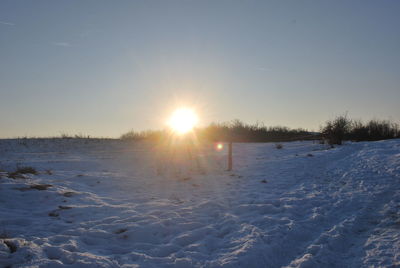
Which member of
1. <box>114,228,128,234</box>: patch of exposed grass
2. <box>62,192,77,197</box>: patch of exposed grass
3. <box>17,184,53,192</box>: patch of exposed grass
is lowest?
<box>114,228,128,234</box>: patch of exposed grass

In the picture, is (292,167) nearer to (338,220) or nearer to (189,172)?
(189,172)

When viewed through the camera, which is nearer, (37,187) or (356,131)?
(37,187)

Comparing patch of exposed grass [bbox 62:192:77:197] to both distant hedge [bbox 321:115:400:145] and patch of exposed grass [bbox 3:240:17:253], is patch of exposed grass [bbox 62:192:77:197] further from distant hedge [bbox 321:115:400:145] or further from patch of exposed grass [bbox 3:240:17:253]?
distant hedge [bbox 321:115:400:145]

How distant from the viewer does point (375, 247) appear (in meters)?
4.26

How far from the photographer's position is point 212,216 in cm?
614

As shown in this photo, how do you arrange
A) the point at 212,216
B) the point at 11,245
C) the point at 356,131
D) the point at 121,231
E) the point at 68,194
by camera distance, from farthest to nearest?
the point at 356,131 < the point at 68,194 < the point at 212,216 < the point at 121,231 < the point at 11,245

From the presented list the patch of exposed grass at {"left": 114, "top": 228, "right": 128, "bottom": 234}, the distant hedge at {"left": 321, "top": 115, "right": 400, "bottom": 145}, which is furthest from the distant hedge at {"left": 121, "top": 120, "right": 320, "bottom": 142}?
the patch of exposed grass at {"left": 114, "top": 228, "right": 128, "bottom": 234}

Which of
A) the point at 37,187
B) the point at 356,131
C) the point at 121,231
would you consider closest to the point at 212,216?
the point at 121,231

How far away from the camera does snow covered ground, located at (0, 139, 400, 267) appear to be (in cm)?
421

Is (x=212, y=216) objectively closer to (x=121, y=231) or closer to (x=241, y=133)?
(x=121, y=231)

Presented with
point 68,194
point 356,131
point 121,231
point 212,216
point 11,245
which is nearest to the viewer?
point 11,245

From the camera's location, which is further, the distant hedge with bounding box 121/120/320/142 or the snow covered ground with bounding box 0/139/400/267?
the distant hedge with bounding box 121/120/320/142

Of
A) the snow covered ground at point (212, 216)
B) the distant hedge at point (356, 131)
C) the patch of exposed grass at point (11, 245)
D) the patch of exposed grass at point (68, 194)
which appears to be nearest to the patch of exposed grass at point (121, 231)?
the snow covered ground at point (212, 216)

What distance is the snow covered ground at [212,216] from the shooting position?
4.21 metres
